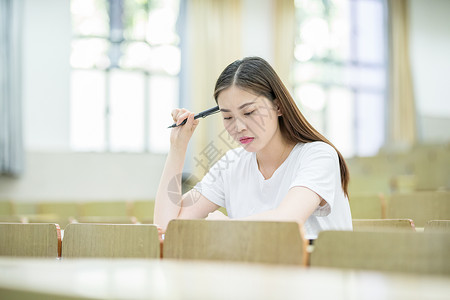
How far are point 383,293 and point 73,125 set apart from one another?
6591 mm

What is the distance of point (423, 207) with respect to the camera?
2738mm

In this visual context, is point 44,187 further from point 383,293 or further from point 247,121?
point 383,293

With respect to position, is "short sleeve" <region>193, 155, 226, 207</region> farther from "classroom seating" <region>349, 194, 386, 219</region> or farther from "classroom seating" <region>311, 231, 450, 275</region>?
"classroom seating" <region>349, 194, 386, 219</region>

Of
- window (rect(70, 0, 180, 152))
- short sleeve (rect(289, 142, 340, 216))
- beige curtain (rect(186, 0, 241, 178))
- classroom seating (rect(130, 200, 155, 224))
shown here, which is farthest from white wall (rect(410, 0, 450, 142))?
short sleeve (rect(289, 142, 340, 216))

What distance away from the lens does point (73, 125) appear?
6863 mm

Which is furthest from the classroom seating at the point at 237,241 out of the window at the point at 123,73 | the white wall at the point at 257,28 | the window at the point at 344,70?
the window at the point at 344,70

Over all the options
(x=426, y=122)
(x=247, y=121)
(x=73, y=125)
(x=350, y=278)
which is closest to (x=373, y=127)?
(x=426, y=122)

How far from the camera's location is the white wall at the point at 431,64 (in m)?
9.60

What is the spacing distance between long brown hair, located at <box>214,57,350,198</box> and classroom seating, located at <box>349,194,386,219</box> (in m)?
1.22

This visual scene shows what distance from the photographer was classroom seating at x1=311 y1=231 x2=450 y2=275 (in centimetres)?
100

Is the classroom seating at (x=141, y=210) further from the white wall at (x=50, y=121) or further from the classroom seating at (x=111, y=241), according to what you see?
the classroom seating at (x=111, y=241)

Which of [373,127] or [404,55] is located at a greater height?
[404,55]

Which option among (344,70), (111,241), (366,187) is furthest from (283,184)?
(344,70)

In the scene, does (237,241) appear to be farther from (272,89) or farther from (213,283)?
(272,89)
